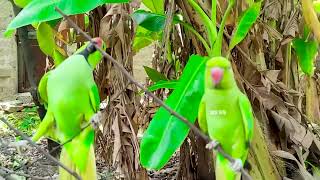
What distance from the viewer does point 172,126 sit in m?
0.71

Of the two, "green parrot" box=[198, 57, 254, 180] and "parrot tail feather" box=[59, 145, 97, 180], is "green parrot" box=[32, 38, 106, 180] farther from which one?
"green parrot" box=[198, 57, 254, 180]

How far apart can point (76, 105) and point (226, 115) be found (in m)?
0.14

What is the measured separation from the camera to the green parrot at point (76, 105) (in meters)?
0.42

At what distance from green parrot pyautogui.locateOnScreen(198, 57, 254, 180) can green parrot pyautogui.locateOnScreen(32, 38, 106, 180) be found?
4.0 inches

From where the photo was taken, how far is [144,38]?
68.0 inches

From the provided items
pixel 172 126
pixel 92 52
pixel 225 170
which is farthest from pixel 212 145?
pixel 172 126

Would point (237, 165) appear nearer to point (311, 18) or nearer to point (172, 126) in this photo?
point (172, 126)

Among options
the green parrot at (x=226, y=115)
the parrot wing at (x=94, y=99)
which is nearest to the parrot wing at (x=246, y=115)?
the green parrot at (x=226, y=115)

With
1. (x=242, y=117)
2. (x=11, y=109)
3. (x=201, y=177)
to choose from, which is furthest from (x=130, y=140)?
(x=11, y=109)

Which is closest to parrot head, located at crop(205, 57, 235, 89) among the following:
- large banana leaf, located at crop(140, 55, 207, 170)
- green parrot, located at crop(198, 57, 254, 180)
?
green parrot, located at crop(198, 57, 254, 180)

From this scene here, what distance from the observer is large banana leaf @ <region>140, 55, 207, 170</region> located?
675 millimetres

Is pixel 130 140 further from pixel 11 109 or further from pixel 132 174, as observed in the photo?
pixel 11 109

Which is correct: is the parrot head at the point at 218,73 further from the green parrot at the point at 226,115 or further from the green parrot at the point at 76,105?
the green parrot at the point at 76,105

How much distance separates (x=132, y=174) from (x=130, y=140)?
9 centimetres
